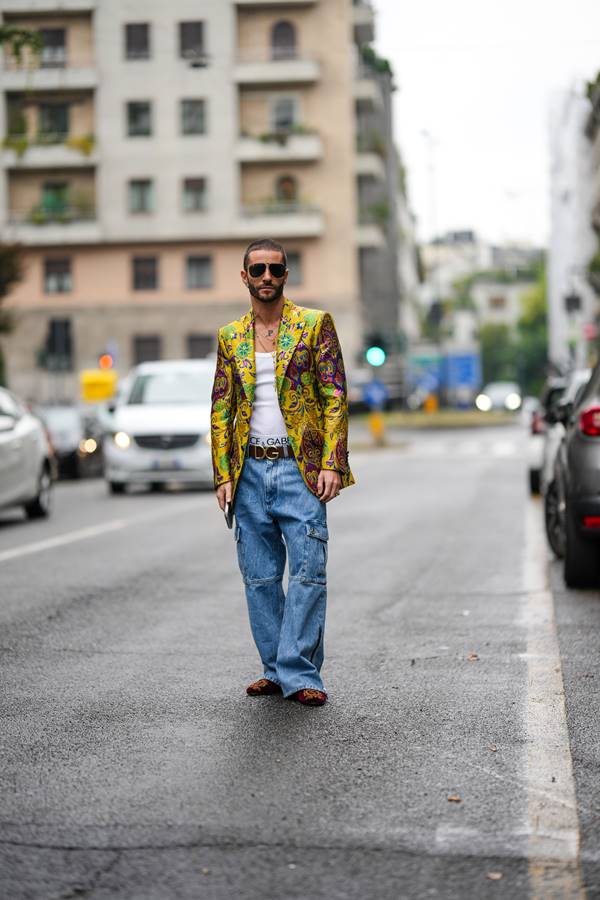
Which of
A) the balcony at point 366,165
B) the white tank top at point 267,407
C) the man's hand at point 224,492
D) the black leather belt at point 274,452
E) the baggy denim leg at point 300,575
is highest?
the balcony at point 366,165

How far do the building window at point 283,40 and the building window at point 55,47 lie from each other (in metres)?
7.66

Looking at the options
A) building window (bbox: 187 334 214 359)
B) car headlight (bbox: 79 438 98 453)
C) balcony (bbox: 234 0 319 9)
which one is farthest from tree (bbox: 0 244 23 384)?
balcony (bbox: 234 0 319 9)

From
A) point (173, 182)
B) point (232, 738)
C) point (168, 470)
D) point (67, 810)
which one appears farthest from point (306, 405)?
point (173, 182)

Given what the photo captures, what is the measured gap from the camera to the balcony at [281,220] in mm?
58969

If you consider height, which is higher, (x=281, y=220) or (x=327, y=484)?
(x=281, y=220)

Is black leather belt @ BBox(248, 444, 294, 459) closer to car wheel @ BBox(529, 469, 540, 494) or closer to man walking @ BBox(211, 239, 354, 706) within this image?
man walking @ BBox(211, 239, 354, 706)

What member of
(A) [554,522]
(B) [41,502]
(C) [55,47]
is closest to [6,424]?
(B) [41,502]

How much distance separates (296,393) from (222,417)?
317 millimetres

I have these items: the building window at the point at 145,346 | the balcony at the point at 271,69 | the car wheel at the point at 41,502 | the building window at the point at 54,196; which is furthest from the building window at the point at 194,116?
the car wheel at the point at 41,502

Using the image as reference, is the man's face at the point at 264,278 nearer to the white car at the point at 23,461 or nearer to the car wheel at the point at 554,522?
the car wheel at the point at 554,522

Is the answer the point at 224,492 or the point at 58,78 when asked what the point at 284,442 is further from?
the point at 58,78

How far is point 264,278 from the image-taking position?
20.6 feet

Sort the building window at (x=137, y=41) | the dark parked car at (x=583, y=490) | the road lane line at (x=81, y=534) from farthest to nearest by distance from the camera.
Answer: the building window at (x=137, y=41) → the road lane line at (x=81, y=534) → the dark parked car at (x=583, y=490)

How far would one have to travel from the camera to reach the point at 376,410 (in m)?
43.3
